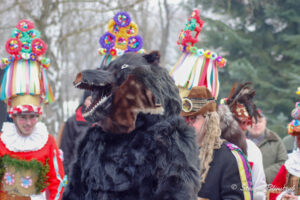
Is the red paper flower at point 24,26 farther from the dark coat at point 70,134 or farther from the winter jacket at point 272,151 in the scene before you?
the winter jacket at point 272,151

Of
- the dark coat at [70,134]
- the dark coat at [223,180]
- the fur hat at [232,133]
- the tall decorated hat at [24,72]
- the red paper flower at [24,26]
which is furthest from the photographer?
the dark coat at [70,134]

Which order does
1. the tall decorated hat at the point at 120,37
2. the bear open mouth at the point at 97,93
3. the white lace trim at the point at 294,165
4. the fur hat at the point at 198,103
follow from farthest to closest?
the tall decorated hat at the point at 120,37, the white lace trim at the point at 294,165, the fur hat at the point at 198,103, the bear open mouth at the point at 97,93

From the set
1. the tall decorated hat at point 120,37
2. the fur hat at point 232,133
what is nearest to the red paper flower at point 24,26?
the tall decorated hat at point 120,37

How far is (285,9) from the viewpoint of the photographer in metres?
11.9

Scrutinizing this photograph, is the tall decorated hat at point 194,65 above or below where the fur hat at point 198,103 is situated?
above

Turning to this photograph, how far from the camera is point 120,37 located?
489 cm

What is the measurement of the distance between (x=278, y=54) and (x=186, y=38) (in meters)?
7.78

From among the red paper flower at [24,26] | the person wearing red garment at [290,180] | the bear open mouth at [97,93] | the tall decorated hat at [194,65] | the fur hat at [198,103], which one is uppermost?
the red paper flower at [24,26]

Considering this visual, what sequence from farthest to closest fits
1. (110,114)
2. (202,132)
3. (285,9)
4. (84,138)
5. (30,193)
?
(285,9) < (30,193) < (202,132) < (84,138) < (110,114)

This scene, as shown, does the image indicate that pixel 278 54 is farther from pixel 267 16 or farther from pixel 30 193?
pixel 30 193

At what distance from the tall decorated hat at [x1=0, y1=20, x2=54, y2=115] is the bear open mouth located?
7.82ft

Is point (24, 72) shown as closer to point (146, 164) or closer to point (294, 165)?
point (146, 164)

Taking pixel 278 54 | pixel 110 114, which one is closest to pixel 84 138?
pixel 110 114

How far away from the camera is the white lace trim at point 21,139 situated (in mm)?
4998
